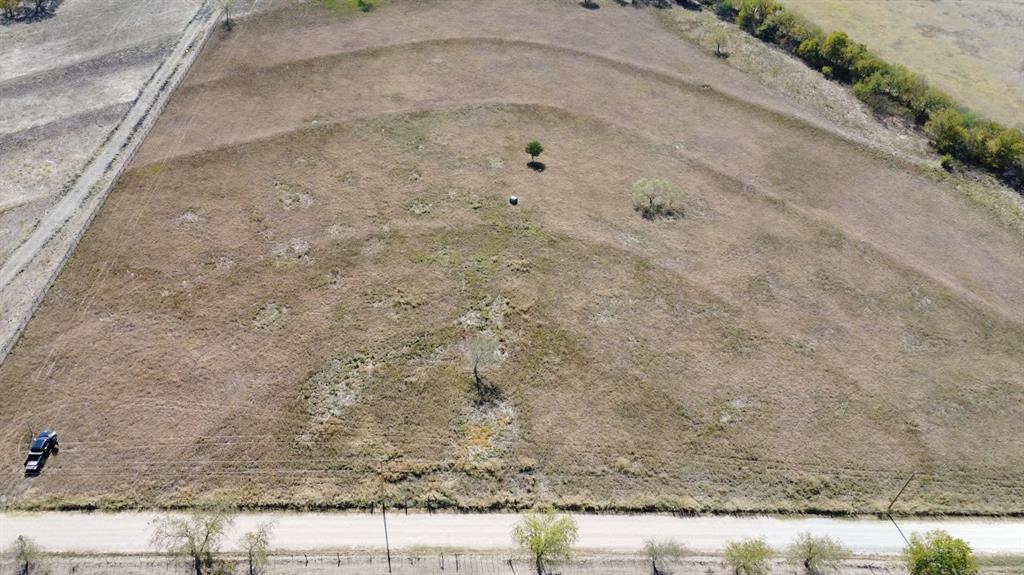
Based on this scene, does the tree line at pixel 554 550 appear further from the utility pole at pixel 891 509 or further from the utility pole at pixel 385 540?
the utility pole at pixel 385 540

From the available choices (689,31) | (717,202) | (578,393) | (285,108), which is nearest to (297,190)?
(285,108)

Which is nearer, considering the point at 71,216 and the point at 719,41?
the point at 71,216

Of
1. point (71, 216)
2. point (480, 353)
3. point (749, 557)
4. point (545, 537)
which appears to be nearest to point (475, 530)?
point (545, 537)

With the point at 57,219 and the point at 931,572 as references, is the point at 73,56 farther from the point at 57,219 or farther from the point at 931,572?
the point at 931,572

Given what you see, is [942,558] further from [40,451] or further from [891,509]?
[40,451]

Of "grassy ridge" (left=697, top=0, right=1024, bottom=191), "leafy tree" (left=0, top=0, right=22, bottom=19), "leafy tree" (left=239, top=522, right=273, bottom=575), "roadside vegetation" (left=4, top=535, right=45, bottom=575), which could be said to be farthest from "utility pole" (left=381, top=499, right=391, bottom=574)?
"leafy tree" (left=0, top=0, right=22, bottom=19)

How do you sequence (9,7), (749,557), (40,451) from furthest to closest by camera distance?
(9,7) < (40,451) < (749,557)
